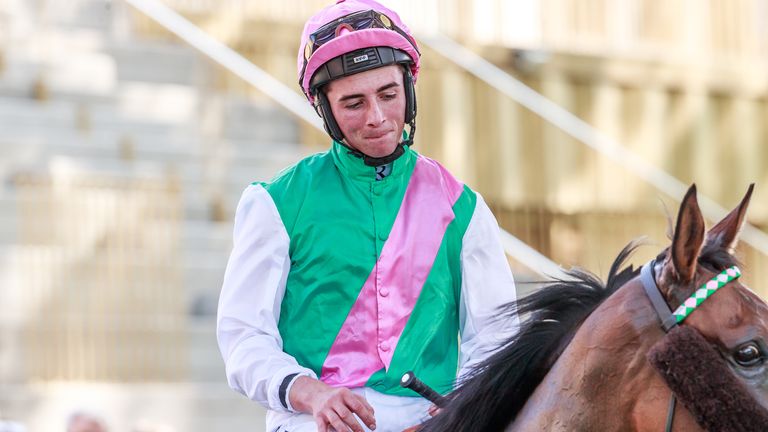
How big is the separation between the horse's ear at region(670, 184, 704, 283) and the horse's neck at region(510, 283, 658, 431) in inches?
3.1

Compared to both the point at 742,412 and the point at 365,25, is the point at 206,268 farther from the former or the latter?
the point at 742,412

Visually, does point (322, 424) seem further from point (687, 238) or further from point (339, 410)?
point (687, 238)

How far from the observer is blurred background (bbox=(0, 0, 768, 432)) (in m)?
6.56

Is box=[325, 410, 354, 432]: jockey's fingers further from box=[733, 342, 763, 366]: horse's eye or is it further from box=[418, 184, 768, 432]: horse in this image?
box=[733, 342, 763, 366]: horse's eye

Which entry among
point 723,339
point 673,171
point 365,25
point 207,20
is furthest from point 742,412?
point 673,171

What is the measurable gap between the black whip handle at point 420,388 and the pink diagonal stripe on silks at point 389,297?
0.54 feet

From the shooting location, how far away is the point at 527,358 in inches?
80.0

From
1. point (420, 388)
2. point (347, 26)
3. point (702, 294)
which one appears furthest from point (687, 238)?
point (347, 26)

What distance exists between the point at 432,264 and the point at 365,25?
0.40 meters

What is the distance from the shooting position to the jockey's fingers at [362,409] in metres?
2.13

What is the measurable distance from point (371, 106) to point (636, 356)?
696 mm

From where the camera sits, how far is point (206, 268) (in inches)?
276

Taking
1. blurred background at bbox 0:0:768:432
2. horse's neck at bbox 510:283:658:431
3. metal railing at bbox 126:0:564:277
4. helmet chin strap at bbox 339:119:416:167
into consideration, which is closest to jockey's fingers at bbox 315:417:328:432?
horse's neck at bbox 510:283:658:431

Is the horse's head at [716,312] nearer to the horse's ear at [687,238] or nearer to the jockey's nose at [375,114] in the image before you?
the horse's ear at [687,238]
